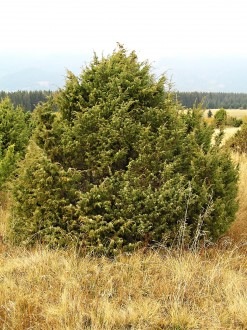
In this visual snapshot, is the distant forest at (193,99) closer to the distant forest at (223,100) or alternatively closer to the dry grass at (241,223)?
the distant forest at (223,100)

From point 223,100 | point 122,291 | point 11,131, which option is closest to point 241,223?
point 122,291

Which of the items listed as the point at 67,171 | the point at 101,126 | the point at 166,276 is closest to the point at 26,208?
the point at 67,171

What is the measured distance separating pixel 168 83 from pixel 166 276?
8.32 feet

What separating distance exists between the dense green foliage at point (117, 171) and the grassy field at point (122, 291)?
0.97 feet

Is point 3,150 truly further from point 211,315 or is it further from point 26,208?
point 211,315

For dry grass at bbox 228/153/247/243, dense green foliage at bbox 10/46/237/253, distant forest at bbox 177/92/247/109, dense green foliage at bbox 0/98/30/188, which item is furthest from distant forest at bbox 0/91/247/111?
dense green foliage at bbox 10/46/237/253

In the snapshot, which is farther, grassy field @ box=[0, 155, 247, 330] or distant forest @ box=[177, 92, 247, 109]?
distant forest @ box=[177, 92, 247, 109]

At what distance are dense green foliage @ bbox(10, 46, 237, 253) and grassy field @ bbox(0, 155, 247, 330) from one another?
294mm

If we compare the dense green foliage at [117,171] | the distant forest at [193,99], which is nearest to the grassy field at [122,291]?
the dense green foliage at [117,171]

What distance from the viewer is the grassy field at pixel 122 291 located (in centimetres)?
291

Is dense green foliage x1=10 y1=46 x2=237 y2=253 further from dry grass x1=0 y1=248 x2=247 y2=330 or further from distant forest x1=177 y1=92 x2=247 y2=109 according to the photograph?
distant forest x1=177 y1=92 x2=247 y2=109

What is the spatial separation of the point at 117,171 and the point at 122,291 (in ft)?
4.90

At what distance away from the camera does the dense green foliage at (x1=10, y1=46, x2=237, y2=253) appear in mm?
4164

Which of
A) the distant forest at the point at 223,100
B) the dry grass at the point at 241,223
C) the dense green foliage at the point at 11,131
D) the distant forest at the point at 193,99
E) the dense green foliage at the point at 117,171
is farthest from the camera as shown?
the distant forest at the point at 223,100
